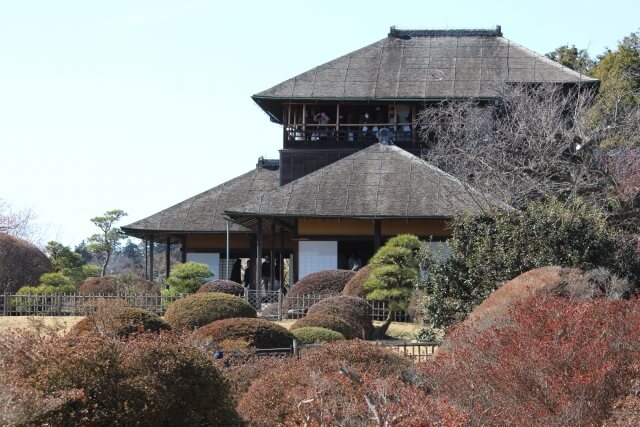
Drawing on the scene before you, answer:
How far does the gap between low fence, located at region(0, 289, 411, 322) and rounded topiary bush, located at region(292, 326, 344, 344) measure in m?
6.28

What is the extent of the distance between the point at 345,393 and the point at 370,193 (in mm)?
21926

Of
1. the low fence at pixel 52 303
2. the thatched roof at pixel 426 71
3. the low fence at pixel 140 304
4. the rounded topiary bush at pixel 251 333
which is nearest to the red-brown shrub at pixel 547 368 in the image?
the rounded topiary bush at pixel 251 333

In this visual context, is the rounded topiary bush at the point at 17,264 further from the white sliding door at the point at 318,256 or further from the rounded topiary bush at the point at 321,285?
the rounded topiary bush at the point at 321,285

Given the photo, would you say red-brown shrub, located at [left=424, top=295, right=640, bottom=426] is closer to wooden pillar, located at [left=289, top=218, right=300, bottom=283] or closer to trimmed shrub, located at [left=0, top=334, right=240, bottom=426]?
trimmed shrub, located at [left=0, top=334, right=240, bottom=426]

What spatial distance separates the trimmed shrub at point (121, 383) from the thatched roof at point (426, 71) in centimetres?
2856

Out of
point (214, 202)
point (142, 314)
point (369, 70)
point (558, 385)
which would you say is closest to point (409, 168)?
point (369, 70)

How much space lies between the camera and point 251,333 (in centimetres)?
1845

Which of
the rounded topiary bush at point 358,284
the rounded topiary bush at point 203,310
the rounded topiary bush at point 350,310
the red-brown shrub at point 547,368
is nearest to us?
the red-brown shrub at point 547,368

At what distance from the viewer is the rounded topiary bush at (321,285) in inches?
1139

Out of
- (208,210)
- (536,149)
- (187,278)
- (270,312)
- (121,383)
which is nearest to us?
(121,383)

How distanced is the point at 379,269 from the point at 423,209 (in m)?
6.22

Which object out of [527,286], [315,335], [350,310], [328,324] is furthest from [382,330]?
[527,286]

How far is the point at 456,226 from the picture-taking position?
21.7 meters

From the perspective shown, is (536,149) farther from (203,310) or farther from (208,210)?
(208,210)
